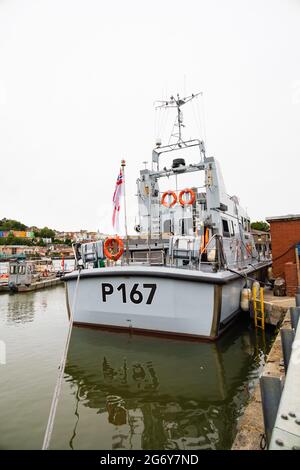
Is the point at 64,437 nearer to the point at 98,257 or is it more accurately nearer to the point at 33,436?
the point at 33,436

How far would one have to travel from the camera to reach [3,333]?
30.4ft

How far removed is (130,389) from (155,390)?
0.45m

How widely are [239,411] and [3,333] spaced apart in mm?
8097

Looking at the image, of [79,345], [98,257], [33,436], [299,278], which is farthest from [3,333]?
[299,278]

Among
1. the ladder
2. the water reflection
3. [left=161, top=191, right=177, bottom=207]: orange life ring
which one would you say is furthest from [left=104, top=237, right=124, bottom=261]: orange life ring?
the ladder

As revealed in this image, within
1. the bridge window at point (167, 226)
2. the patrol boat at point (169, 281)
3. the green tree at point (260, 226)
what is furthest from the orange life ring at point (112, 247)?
the green tree at point (260, 226)

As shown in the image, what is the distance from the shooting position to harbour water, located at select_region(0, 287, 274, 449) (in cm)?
356

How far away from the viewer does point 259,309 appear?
8555 millimetres

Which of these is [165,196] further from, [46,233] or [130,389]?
[46,233]

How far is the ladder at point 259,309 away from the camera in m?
8.10

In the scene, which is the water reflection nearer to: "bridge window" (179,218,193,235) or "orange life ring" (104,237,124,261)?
"orange life ring" (104,237,124,261)

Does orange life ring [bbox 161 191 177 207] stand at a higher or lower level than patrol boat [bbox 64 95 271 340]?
higher

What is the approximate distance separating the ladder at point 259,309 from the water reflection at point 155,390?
2.11ft

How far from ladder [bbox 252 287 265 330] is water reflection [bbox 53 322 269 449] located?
64cm
